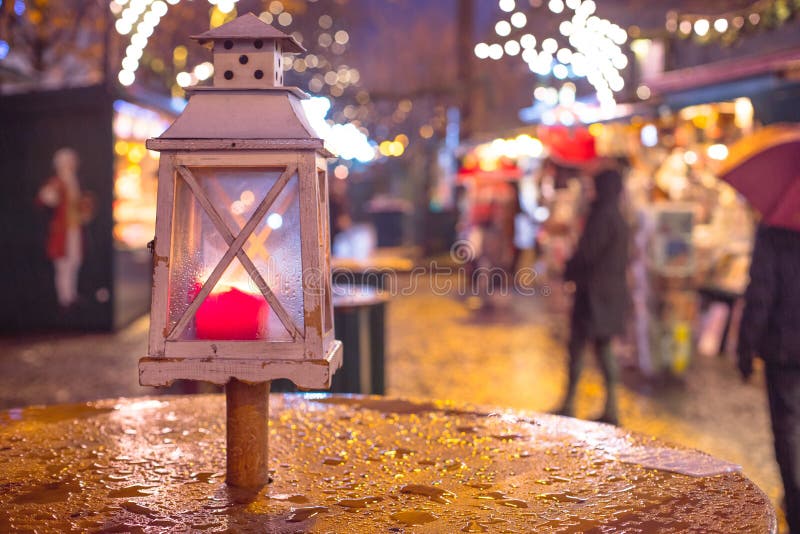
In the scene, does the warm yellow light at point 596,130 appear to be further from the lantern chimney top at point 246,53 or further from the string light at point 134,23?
the lantern chimney top at point 246,53

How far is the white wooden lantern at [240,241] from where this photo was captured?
2.05m

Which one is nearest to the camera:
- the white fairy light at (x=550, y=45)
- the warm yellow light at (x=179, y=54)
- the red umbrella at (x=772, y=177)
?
the red umbrella at (x=772, y=177)

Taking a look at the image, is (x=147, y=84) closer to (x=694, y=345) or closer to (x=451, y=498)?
(x=694, y=345)

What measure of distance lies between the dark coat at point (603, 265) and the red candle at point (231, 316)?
5363 millimetres

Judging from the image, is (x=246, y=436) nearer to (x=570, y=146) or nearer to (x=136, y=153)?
(x=570, y=146)

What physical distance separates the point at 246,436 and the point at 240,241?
1.65 feet

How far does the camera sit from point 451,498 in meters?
2.11

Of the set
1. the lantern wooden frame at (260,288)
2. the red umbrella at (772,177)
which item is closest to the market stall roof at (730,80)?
the red umbrella at (772,177)

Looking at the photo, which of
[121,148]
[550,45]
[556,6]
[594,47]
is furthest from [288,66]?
[550,45]

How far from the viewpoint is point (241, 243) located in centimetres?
205

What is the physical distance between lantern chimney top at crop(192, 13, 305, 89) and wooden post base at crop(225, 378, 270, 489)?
2.47ft

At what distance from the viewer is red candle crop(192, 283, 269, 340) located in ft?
6.84

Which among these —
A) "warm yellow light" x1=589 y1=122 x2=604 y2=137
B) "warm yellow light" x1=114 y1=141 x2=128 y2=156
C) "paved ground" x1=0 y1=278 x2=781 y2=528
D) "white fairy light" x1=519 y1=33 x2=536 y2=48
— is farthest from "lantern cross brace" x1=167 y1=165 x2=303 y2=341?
"white fairy light" x1=519 y1=33 x2=536 y2=48

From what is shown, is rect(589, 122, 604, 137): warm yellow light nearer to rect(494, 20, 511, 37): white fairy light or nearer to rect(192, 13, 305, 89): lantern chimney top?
rect(494, 20, 511, 37): white fairy light
